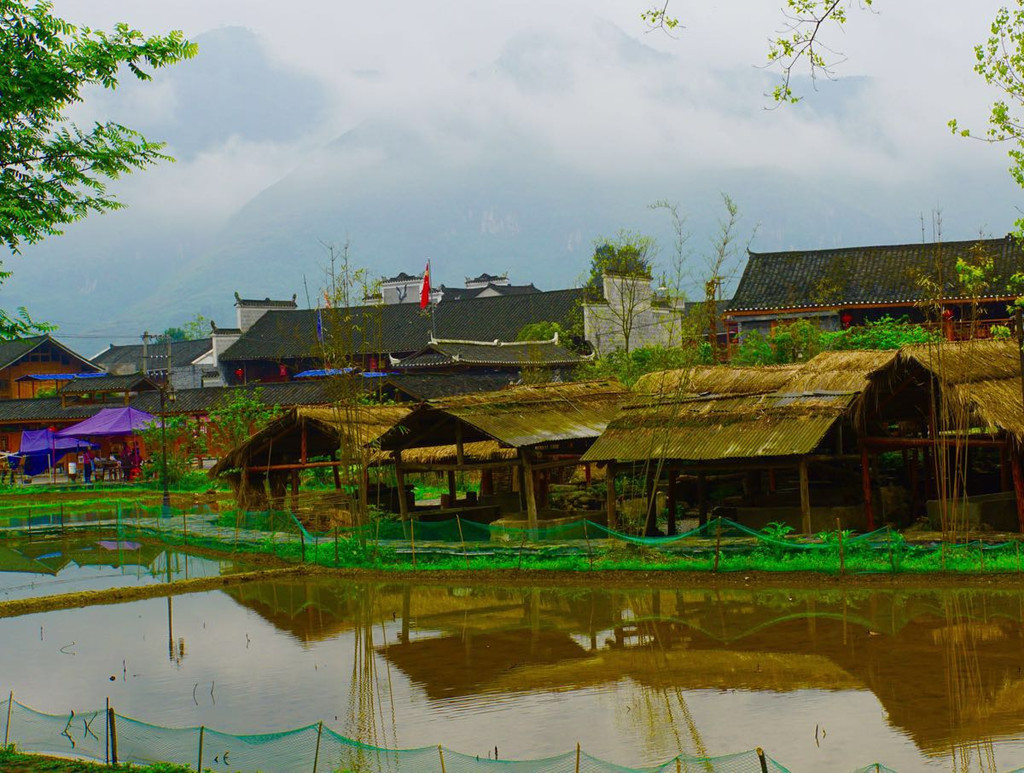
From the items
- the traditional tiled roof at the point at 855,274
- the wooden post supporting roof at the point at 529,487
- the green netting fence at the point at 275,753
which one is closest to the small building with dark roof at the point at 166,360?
the traditional tiled roof at the point at 855,274

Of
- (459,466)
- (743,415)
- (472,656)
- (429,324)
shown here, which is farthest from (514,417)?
(429,324)

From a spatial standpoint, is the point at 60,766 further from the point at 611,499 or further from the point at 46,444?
the point at 46,444

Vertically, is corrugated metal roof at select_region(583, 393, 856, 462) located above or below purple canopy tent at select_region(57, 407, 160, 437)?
below

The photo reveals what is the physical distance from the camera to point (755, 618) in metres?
16.9

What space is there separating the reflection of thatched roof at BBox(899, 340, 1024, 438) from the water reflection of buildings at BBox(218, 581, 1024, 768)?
13.3 feet

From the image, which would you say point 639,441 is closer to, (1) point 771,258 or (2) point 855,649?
(2) point 855,649

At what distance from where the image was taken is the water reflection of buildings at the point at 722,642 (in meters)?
12.5

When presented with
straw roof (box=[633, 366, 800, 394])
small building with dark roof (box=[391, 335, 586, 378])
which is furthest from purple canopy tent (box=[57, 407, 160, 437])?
straw roof (box=[633, 366, 800, 394])

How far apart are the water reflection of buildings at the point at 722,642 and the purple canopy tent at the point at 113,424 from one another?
28085mm

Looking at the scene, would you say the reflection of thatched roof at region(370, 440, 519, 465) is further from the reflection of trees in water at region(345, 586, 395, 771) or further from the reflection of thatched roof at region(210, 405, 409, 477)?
the reflection of trees in water at region(345, 586, 395, 771)

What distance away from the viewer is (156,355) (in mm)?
90500

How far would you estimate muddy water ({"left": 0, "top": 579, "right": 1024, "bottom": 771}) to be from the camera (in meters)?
11.4

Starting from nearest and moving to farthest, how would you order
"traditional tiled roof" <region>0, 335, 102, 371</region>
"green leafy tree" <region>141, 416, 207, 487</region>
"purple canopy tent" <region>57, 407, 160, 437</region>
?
"green leafy tree" <region>141, 416, 207, 487</region> → "purple canopy tent" <region>57, 407, 160, 437</region> → "traditional tiled roof" <region>0, 335, 102, 371</region>

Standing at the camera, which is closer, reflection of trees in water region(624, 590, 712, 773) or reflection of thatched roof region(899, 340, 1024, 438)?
reflection of trees in water region(624, 590, 712, 773)
